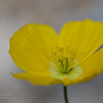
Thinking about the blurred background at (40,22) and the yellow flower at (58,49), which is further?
the blurred background at (40,22)

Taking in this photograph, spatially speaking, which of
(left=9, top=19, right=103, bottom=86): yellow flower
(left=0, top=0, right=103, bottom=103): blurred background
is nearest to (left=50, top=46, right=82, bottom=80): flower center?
(left=9, top=19, right=103, bottom=86): yellow flower

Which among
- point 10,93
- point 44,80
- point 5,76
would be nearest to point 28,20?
point 5,76

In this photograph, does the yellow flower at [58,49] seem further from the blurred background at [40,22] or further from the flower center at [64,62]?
the blurred background at [40,22]

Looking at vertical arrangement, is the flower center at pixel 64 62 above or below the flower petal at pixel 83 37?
below

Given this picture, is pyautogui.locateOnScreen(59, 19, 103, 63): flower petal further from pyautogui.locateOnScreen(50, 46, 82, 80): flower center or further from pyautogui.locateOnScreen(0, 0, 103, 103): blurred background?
pyautogui.locateOnScreen(0, 0, 103, 103): blurred background

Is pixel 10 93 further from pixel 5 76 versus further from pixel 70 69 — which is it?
pixel 70 69

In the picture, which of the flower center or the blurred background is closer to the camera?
the flower center

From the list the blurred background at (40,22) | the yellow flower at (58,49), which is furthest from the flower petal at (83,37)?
the blurred background at (40,22)
